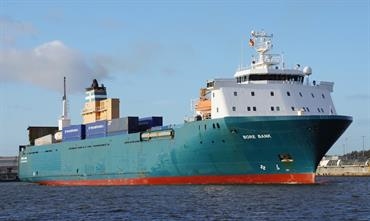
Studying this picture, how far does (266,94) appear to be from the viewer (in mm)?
45625

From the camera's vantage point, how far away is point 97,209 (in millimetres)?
32562

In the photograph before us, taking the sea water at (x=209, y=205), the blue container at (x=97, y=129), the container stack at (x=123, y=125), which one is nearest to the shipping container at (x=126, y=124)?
the container stack at (x=123, y=125)

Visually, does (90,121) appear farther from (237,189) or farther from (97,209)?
(97,209)

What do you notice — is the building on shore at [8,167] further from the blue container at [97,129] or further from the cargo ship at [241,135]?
the cargo ship at [241,135]

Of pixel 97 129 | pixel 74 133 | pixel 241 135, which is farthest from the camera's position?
pixel 74 133

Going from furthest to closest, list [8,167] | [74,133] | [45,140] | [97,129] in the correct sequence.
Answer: [8,167] → [45,140] → [74,133] → [97,129]

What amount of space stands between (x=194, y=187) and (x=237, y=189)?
13.6 ft

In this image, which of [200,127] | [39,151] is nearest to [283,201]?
[200,127]

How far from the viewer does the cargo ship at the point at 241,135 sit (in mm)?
42812

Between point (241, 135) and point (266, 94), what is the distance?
3982 mm

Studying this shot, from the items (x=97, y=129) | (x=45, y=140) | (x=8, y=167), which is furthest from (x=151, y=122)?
(x=8, y=167)

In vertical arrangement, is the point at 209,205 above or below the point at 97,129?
below

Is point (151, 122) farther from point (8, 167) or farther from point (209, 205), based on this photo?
point (8, 167)

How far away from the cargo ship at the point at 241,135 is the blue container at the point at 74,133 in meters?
5.02
